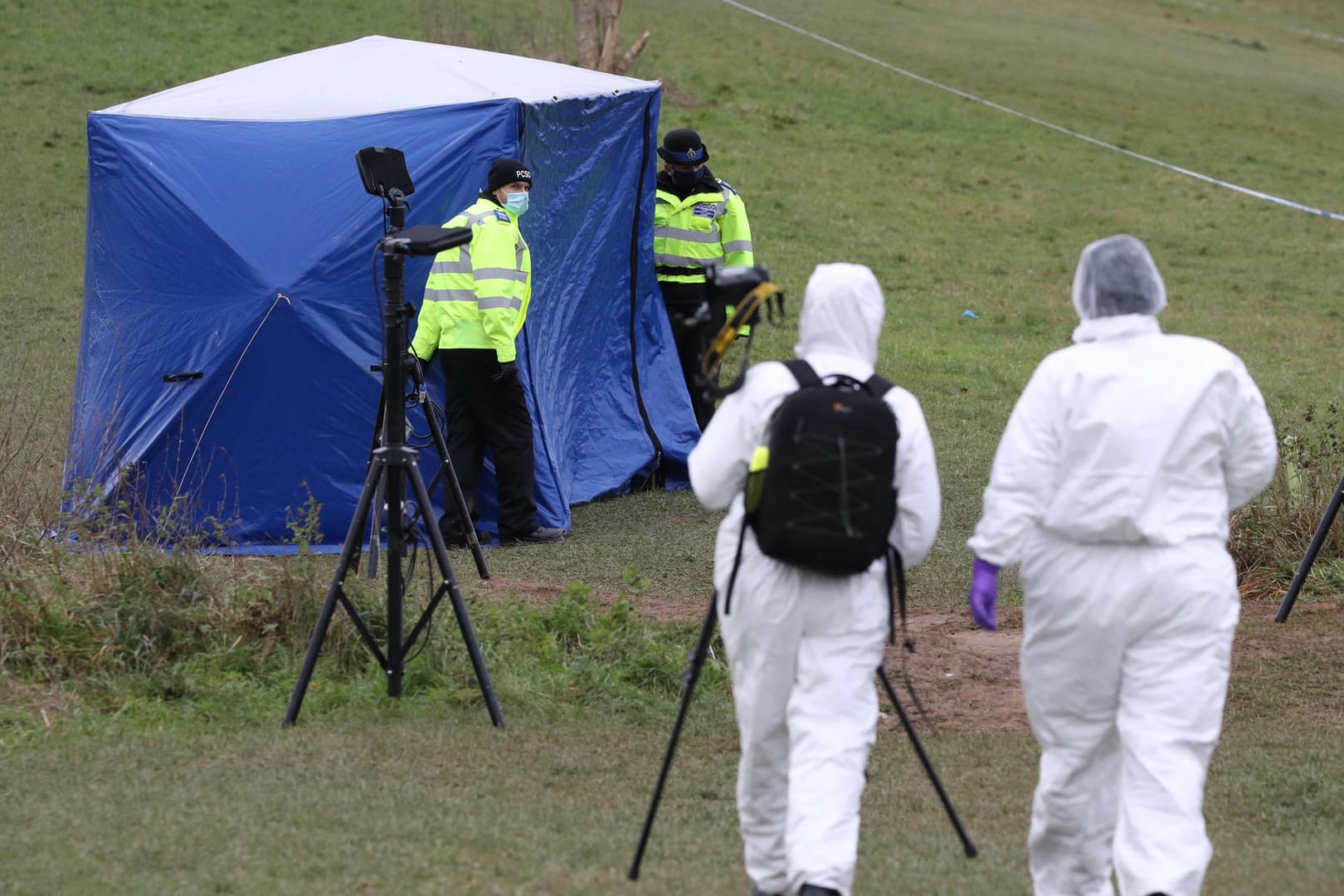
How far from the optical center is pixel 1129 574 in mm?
4227

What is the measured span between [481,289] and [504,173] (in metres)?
0.63

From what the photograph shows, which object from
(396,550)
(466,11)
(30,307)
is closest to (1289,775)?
(396,550)

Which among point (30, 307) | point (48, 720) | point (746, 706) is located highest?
point (746, 706)

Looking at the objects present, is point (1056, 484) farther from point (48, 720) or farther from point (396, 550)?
point (48, 720)

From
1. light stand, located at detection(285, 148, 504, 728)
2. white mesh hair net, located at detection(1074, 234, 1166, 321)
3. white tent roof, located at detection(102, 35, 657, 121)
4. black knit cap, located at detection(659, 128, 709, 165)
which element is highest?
white mesh hair net, located at detection(1074, 234, 1166, 321)

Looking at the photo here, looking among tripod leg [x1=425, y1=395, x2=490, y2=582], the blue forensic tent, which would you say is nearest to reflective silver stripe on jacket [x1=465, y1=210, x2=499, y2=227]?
the blue forensic tent

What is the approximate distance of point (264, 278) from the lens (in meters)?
9.13

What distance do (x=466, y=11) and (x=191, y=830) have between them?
22.3 m

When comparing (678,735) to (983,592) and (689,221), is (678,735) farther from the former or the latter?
(689,221)

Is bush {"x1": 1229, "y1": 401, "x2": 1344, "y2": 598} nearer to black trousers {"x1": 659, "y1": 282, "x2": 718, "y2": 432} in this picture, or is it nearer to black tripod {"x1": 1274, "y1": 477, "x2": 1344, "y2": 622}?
black tripod {"x1": 1274, "y1": 477, "x2": 1344, "y2": 622}

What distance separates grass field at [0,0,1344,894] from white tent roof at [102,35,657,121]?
79.3 inches

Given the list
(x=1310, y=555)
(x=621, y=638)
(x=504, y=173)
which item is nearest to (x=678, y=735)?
(x=621, y=638)

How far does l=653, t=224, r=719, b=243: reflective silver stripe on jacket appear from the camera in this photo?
1100 centimetres

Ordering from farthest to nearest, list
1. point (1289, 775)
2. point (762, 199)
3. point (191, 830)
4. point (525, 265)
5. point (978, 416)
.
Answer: point (762, 199) → point (978, 416) → point (525, 265) → point (1289, 775) → point (191, 830)
